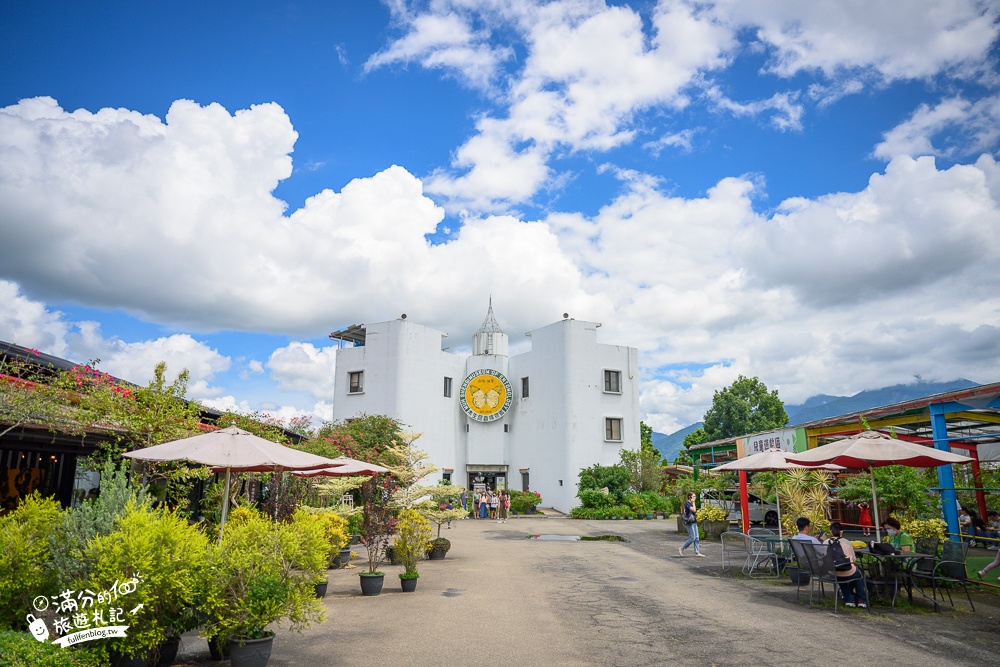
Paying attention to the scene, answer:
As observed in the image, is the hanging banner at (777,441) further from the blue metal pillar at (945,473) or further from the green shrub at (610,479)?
the green shrub at (610,479)

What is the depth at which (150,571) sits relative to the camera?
5523 mm

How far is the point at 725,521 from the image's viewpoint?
20.1 meters

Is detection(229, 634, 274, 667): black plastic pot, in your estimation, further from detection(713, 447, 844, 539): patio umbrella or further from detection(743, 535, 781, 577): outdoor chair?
detection(713, 447, 844, 539): patio umbrella

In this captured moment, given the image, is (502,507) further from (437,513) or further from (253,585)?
(253,585)

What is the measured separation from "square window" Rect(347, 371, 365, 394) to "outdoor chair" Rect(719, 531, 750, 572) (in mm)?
23508

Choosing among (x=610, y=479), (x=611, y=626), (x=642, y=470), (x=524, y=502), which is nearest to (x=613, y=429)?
(x=642, y=470)

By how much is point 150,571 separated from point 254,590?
3.09ft

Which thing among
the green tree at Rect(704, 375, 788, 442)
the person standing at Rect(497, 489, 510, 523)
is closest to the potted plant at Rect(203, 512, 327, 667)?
the person standing at Rect(497, 489, 510, 523)

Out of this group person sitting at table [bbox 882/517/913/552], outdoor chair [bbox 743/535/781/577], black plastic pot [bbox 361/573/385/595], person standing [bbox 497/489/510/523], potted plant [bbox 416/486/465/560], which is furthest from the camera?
person standing [bbox 497/489/510/523]

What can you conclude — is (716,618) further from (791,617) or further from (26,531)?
(26,531)

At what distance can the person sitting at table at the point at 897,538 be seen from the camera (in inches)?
415

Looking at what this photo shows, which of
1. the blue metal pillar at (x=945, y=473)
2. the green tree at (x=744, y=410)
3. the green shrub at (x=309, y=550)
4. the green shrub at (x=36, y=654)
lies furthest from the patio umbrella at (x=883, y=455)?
the green tree at (x=744, y=410)

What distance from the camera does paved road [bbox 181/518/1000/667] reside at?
6852 mm

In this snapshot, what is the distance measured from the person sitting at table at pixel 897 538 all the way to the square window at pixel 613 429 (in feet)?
86.1
